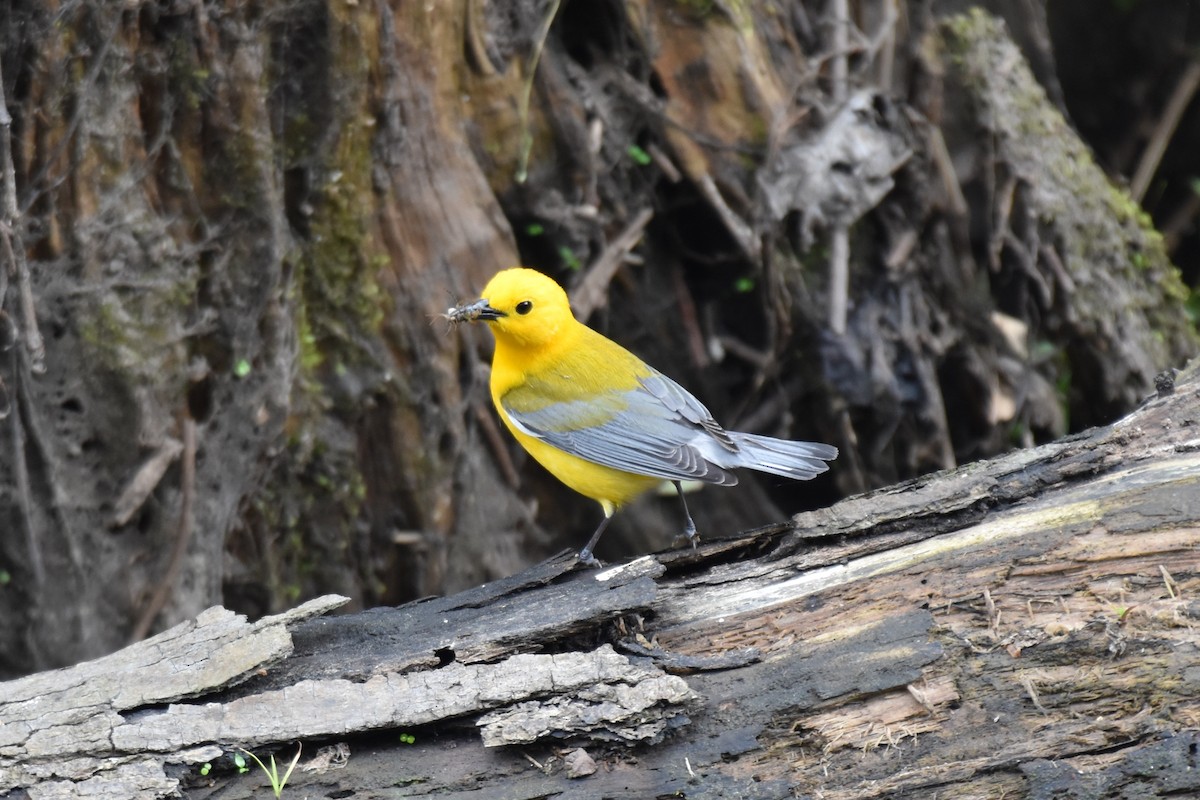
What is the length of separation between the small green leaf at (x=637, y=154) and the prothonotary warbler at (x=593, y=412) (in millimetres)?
1347

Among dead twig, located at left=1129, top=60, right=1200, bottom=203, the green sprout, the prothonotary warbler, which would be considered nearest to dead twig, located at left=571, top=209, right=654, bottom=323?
the prothonotary warbler

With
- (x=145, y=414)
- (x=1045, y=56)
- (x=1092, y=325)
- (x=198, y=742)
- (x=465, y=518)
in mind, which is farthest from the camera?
(x=1045, y=56)

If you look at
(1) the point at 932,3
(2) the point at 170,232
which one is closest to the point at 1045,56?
(1) the point at 932,3

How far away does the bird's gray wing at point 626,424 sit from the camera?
417 centimetres

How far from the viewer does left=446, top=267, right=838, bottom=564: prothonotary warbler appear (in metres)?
4.16

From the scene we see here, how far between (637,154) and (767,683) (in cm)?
337

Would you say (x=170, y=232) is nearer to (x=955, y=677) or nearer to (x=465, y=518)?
(x=465, y=518)

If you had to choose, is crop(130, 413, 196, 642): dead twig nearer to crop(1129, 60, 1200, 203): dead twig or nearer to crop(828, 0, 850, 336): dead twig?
crop(828, 0, 850, 336): dead twig

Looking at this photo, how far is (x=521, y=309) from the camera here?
14.7 feet

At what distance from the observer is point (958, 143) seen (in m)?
6.52

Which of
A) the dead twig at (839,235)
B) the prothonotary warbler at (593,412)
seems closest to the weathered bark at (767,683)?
the prothonotary warbler at (593,412)

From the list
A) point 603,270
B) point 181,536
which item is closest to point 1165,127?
point 603,270

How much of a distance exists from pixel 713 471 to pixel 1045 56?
4459 mm

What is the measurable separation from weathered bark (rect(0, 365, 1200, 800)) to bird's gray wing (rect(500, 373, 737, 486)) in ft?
2.95
